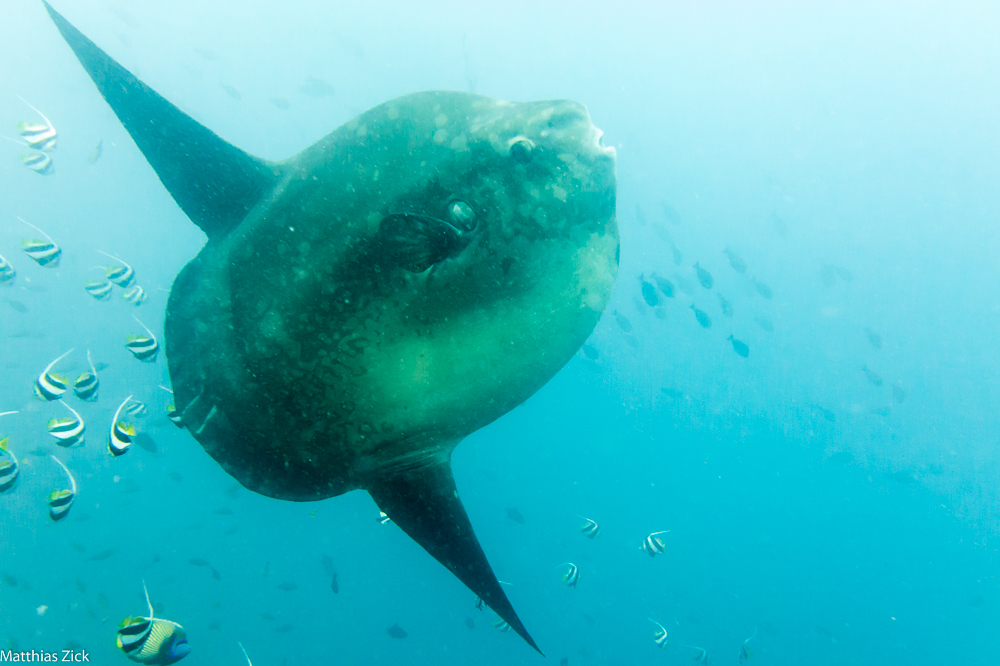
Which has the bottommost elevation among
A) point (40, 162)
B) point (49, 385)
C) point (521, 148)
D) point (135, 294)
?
point (135, 294)

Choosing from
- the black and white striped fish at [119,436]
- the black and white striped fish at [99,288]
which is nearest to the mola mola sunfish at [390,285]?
the black and white striped fish at [119,436]

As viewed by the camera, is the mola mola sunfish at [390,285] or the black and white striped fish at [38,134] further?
the black and white striped fish at [38,134]

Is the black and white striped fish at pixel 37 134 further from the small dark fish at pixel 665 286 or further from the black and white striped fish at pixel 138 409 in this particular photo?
the small dark fish at pixel 665 286

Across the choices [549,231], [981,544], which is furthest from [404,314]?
[981,544]

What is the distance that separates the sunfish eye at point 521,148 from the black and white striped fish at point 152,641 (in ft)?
16.1

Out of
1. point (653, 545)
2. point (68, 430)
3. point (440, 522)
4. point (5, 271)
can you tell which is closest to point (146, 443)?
point (5, 271)

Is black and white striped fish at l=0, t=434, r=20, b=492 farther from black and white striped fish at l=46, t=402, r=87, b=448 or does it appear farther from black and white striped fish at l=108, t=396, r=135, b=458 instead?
black and white striped fish at l=108, t=396, r=135, b=458

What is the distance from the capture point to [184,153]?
73.9 inches

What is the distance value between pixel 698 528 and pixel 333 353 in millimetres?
50659

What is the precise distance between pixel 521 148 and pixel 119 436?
485cm

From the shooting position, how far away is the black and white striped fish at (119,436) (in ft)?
14.6

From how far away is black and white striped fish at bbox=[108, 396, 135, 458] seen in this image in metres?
4.45

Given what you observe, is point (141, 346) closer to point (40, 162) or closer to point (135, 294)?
point (135, 294)

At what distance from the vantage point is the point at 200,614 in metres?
30.8
